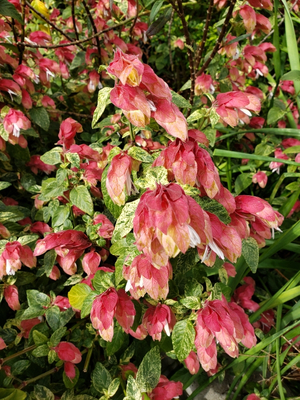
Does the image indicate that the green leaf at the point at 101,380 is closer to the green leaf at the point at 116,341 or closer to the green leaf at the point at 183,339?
the green leaf at the point at 116,341

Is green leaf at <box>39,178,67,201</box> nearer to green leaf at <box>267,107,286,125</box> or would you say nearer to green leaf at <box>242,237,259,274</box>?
green leaf at <box>242,237,259,274</box>

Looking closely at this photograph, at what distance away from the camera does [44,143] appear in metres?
1.30

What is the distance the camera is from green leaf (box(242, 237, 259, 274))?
2.11 feet

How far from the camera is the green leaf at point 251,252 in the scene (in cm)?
64

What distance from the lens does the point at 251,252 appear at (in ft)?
2.15

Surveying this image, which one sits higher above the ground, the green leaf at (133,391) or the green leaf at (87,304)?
the green leaf at (87,304)

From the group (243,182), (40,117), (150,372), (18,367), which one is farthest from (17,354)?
(243,182)

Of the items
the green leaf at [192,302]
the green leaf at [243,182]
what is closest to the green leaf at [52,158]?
the green leaf at [192,302]

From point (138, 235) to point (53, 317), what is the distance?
495mm

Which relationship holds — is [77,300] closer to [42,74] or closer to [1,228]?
[1,228]

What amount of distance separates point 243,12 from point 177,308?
2.84 ft

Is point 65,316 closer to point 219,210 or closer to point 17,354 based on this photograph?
point 17,354

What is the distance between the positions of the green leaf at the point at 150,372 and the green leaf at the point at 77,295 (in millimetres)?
200

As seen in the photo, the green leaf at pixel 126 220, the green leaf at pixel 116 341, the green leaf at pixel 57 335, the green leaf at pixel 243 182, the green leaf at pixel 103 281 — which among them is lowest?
the green leaf at pixel 57 335
